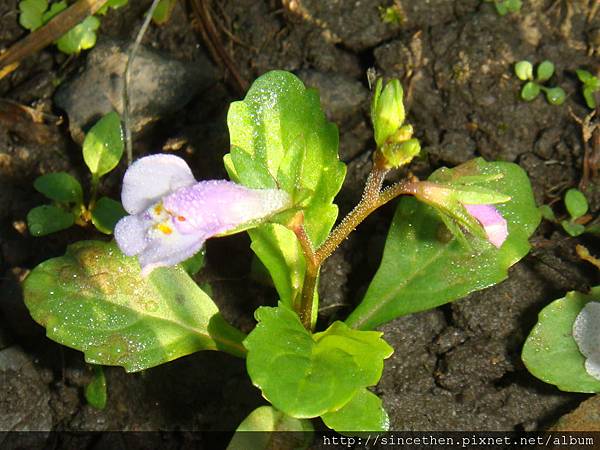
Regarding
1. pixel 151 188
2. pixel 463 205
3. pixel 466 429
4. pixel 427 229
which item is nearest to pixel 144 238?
pixel 151 188

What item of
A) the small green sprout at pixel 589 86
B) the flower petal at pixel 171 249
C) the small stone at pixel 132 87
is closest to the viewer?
the flower petal at pixel 171 249

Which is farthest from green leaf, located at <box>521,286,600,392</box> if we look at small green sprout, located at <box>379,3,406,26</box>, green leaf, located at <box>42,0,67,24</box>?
green leaf, located at <box>42,0,67,24</box>

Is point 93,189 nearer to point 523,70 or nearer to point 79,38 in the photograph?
point 79,38

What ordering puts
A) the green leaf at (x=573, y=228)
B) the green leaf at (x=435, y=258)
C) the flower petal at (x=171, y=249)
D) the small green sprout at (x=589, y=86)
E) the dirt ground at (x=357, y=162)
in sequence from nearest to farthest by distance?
the flower petal at (x=171, y=249) < the green leaf at (x=435, y=258) < the dirt ground at (x=357, y=162) < the green leaf at (x=573, y=228) < the small green sprout at (x=589, y=86)

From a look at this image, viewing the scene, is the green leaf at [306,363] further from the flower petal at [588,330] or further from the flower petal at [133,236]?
the flower petal at [588,330]

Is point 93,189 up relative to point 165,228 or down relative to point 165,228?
down

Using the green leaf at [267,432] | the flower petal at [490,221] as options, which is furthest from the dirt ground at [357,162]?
the flower petal at [490,221]

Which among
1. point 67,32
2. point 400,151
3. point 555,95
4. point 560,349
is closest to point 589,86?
point 555,95
